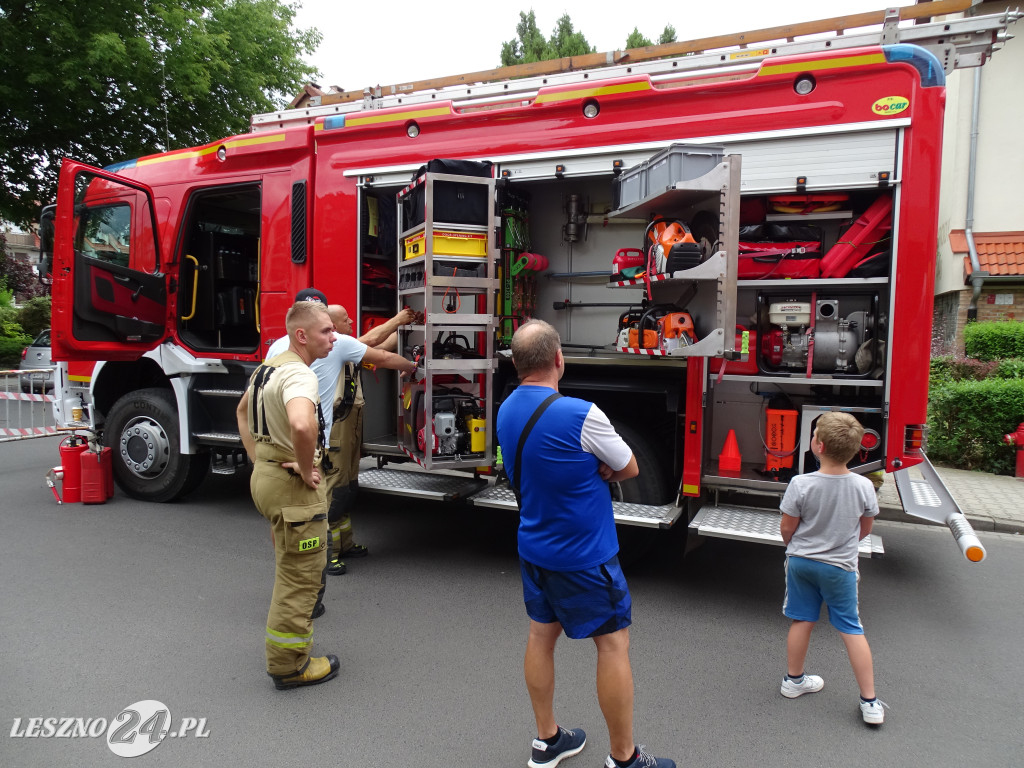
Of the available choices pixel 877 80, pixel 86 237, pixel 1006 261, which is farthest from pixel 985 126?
pixel 86 237

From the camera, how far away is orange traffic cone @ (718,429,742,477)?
4.23 m

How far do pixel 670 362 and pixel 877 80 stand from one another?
1.91 m

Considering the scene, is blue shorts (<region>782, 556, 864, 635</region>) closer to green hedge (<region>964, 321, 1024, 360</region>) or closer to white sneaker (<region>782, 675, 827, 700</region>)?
white sneaker (<region>782, 675, 827, 700</region>)

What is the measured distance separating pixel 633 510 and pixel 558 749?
183 centimetres

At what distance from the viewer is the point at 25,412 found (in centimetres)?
1301

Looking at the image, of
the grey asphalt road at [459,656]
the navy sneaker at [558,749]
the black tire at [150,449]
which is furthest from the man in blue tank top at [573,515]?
the black tire at [150,449]

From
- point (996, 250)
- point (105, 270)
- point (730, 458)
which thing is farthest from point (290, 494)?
point (996, 250)

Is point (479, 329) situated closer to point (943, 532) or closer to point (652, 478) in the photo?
point (652, 478)

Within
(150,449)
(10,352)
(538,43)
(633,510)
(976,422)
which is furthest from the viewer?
(538,43)

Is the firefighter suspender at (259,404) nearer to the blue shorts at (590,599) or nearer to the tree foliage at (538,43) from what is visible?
the blue shorts at (590,599)

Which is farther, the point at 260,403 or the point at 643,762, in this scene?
the point at 260,403

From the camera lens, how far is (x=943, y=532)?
567cm

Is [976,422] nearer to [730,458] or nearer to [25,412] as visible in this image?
[730,458]

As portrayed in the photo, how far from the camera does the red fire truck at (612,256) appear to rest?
12.5 ft
